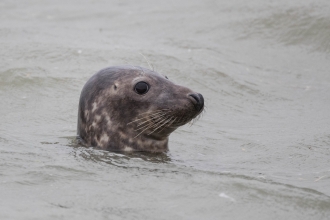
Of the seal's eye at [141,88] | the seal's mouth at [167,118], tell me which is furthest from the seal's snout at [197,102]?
the seal's eye at [141,88]

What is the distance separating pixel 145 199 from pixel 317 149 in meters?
3.25

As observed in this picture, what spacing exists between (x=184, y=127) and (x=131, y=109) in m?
2.40

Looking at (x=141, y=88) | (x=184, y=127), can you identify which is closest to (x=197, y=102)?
(x=141, y=88)

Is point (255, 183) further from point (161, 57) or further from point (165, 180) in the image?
point (161, 57)

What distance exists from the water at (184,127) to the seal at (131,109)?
196 millimetres

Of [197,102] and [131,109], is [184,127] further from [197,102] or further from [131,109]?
[197,102]

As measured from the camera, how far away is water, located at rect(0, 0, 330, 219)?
635 centimetres

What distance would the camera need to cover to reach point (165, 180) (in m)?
6.93

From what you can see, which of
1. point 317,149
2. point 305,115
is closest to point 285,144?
point 317,149

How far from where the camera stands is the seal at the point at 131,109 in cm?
778

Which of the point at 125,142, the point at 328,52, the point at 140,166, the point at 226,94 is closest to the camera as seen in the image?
the point at 140,166

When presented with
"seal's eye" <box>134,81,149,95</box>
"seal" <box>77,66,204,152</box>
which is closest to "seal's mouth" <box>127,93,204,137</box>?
"seal" <box>77,66,204,152</box>

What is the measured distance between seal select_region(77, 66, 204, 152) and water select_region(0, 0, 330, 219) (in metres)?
0.20

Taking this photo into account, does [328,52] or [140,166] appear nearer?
[140,166]
